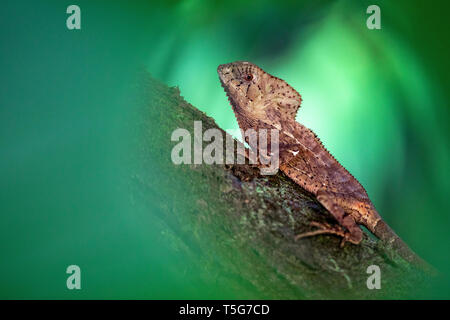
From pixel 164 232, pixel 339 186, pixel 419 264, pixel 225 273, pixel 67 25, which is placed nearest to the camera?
pixel 225 273

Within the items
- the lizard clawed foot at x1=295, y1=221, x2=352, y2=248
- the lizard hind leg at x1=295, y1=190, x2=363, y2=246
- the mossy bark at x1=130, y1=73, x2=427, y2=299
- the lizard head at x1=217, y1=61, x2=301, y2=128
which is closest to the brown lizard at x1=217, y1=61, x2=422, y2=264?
the lizard head at x1=217, y1=61, x2=301, y2=128

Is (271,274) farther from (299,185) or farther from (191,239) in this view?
(299,185)

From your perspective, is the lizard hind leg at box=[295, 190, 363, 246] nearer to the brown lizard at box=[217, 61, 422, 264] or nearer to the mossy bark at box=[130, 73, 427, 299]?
the mossy bark at box=[130, 73, 427, 299]

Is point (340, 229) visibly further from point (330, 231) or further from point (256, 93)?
point (256, 93)

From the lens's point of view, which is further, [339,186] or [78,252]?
[339,186]

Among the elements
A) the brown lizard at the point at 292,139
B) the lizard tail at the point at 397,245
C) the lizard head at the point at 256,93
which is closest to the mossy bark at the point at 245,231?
the lizard tail at the point at 397,245

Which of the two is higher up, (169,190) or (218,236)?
(169,190)

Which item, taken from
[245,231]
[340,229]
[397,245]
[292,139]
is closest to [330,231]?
[340,229]
